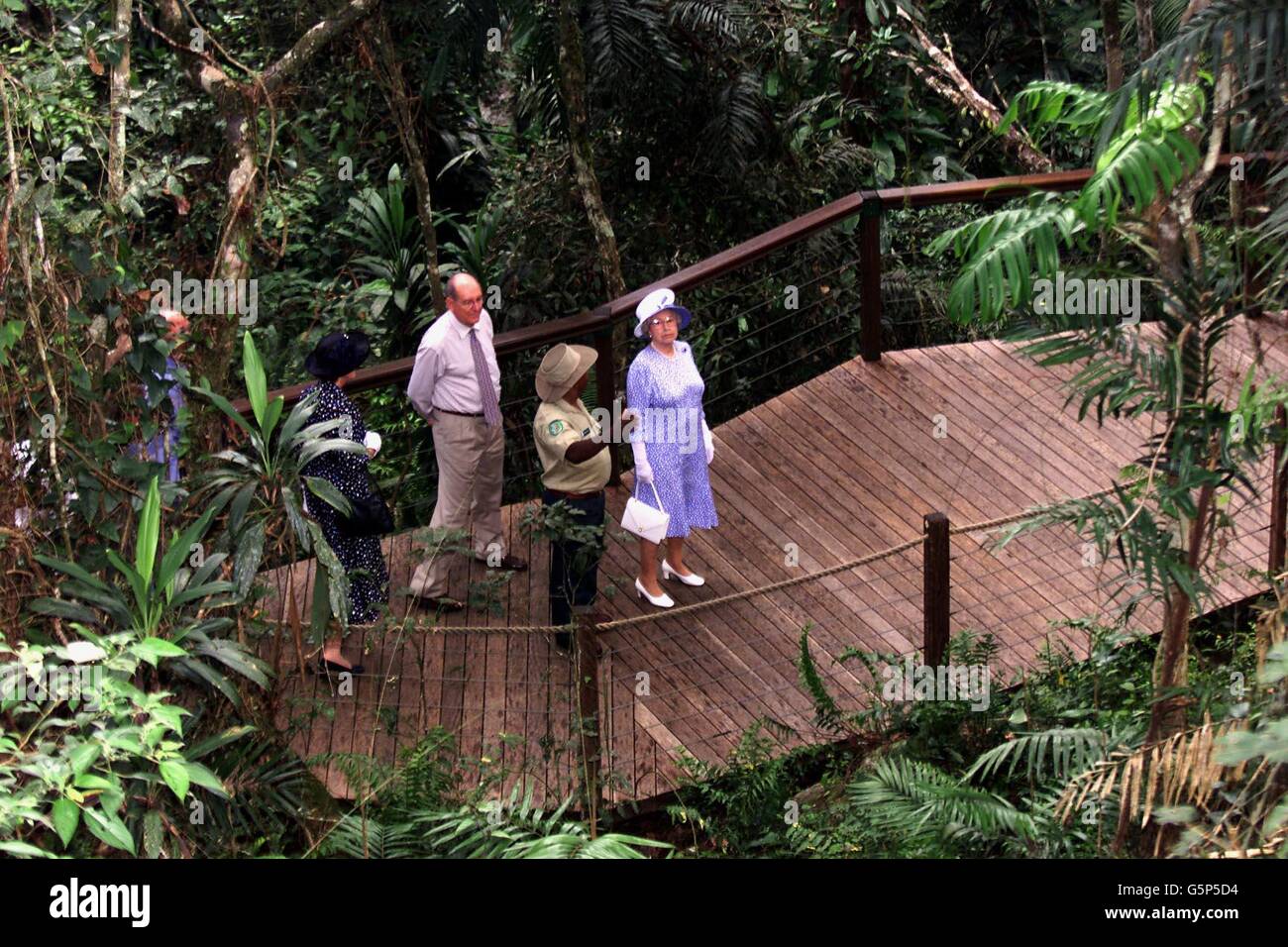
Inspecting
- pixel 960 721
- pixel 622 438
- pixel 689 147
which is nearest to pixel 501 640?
pixel 622 438

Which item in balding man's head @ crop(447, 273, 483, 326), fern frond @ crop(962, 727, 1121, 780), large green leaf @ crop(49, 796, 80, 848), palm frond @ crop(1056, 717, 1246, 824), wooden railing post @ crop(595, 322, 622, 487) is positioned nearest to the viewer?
large green leaf @ crop(49, 796, 80, 848)

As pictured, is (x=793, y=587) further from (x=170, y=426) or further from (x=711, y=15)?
(x=711, y=15)

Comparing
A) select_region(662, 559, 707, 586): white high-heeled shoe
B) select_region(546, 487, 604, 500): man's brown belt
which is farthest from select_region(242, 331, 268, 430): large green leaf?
select_region(662, 559, 707, 586): white high-heeled shoe

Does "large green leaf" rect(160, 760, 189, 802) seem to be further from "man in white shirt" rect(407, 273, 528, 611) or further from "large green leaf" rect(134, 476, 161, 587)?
"man in white shirt" rect(407, 273, 528, 611)

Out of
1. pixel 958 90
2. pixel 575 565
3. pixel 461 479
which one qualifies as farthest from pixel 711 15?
pixel 575 565

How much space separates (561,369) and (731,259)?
5.28 feet

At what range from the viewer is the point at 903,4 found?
1006cm

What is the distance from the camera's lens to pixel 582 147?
28.9 feet

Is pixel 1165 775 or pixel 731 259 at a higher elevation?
pixel 731 259

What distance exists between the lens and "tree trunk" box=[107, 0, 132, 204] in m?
6.12

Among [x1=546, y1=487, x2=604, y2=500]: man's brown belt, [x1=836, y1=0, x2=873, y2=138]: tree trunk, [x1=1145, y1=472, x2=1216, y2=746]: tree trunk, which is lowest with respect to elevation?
[x1=1145, y1=472, x2=1216, y2=746]: tree trunk

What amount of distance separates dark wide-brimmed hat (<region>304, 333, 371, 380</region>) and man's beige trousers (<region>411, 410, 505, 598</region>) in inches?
24.4

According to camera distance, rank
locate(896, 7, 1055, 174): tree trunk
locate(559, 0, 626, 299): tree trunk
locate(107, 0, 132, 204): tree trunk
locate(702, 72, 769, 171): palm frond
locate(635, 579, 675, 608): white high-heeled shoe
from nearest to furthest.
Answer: locate(107, 0, 132, 204): tree trunk, locate(635, 579, 675, 608): white high-heeled shoe, locate(559, 0, 626, 299): tree trunk, locate(702, 72, 769, 171): palm frond, locate(896, 7, 1055, 174): tree trunk
